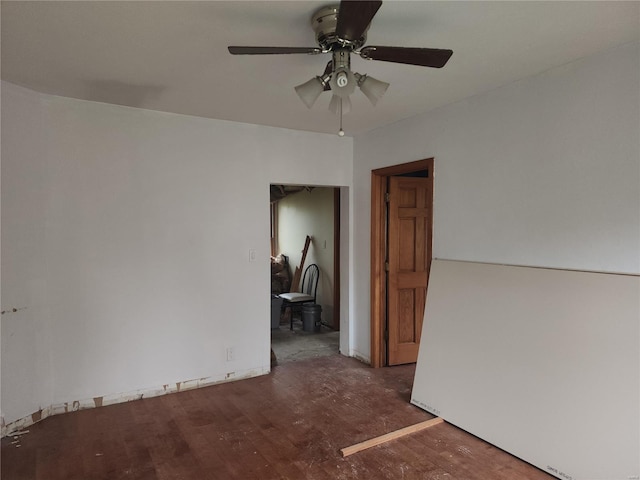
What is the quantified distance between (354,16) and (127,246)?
8.68 ft

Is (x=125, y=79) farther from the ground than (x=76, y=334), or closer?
farther from the ground

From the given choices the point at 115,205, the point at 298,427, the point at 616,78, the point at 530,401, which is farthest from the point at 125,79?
the point at 530,401

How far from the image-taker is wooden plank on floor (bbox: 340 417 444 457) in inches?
98.2

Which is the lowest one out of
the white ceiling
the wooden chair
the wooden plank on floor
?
the wooden plank on floor

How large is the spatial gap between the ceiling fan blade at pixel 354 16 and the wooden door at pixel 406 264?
2.52 m

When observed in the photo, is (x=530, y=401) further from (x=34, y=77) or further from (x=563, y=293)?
(x=34, y=77)

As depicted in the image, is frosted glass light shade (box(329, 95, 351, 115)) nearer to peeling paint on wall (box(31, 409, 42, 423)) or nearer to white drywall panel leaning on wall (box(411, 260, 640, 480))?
white drywall panel leaning on wall (box(411, 260, 640, 480))

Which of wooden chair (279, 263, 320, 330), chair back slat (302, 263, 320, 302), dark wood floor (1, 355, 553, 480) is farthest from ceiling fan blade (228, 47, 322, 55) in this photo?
chair back slat (302, 263, 320, 302)

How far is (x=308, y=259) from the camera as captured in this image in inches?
254

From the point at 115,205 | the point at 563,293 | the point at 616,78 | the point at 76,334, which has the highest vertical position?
the point at 616,78

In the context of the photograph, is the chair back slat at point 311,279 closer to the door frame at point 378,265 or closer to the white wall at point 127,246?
the door frame at point 378,265

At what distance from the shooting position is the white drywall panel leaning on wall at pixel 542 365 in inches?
82.4

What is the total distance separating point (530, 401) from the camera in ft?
8.00

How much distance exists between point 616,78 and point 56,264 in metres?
3.96
